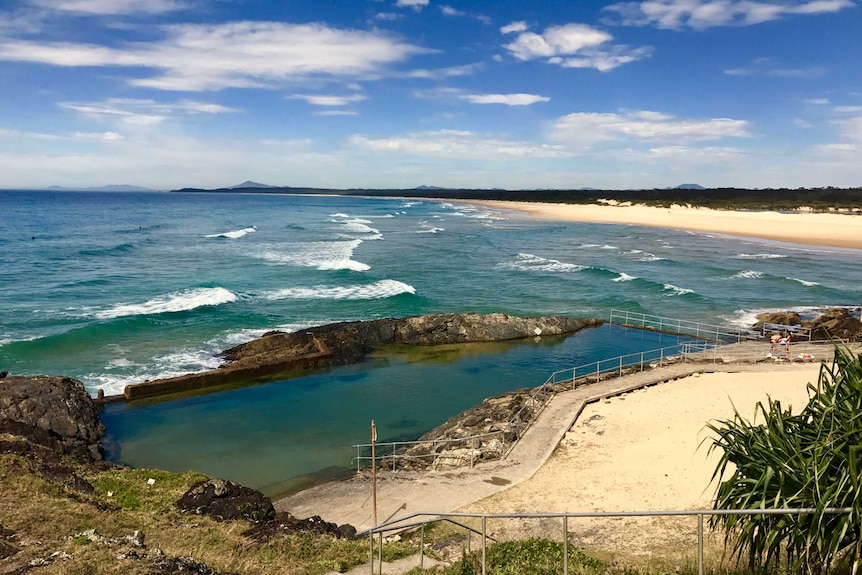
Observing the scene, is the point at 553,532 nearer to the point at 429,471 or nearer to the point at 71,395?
the point at 429,471

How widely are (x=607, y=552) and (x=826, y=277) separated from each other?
164ft

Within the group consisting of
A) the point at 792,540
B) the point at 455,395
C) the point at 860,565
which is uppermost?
the point at 792,540

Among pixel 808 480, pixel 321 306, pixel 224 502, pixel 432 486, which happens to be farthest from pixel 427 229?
pixel 808 480

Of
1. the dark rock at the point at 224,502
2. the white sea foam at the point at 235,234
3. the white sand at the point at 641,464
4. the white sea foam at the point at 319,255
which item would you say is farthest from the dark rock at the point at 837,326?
the white sea foam at the point at 235,234

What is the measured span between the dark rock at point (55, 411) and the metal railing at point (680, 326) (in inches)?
1143

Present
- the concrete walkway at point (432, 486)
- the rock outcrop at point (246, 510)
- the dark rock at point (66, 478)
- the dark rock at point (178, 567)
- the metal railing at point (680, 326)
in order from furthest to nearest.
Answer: the metal railing at point (680, 326)
the concrete walkway at point (432, 486)
the dark rock at point (66, 478)
the rock outcrop at point (246, 510)
the dark rock at point (178, 567)

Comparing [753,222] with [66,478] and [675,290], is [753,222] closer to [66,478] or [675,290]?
[675,290]

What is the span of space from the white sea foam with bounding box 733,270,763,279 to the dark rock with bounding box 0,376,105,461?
161 ft

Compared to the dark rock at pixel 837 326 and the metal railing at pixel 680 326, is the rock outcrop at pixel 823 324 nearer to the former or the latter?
the dark rock at pixel 837 326

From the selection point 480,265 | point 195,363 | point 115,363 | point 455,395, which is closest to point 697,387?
point 455,395

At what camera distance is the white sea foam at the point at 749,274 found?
49.7 metres

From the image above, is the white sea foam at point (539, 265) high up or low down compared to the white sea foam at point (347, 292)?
up

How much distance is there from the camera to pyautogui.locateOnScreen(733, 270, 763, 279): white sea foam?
4966 centimetres

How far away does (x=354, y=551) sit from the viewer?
11438mm
